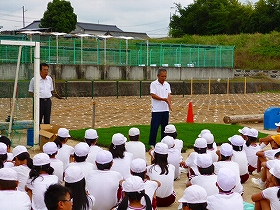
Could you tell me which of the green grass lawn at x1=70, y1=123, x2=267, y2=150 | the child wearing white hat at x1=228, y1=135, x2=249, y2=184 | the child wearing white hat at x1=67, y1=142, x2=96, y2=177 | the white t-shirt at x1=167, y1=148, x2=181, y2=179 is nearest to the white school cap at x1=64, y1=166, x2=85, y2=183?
the child wearing white hat at x1=67, y1=142, x2=96, y2=177

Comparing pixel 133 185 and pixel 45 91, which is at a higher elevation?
pixel 45 91

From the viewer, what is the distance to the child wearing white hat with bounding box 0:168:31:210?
15.3ft

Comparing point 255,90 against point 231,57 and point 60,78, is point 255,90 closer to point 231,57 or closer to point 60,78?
point 231,57

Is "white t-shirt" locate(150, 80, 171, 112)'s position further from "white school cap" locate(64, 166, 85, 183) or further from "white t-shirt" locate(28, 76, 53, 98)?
"white school cap" locate(64, 166, 85, 183)

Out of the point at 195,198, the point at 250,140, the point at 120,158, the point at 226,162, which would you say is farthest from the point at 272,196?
the point at 250,140

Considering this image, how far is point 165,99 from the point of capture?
10742mm

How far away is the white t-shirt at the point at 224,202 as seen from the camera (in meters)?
4.95

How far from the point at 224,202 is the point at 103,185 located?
170 cm

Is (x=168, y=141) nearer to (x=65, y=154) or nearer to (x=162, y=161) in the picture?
(x=162, y=161)

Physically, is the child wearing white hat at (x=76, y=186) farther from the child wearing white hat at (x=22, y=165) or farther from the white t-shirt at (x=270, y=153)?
the white t-shirt at (x=270, y=153)

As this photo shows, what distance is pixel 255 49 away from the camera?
4550cm

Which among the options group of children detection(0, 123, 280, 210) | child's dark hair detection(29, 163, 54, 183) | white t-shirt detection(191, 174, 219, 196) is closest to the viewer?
group of children detection(0, 123, 280, 210)

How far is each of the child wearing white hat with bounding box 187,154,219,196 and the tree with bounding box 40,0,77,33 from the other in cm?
4613

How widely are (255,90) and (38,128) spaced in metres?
25.8
